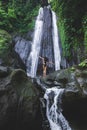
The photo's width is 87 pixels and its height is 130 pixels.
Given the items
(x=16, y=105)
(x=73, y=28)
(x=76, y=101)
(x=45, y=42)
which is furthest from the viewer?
(x=45, y=42)

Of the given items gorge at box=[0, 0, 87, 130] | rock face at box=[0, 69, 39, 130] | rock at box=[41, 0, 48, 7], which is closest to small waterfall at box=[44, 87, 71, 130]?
gorge at box=[0, 0, 87, 130]

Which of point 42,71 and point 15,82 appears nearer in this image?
point 15,82

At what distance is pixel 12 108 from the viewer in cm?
855

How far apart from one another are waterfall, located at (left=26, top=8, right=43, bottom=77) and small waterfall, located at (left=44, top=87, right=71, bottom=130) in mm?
5228

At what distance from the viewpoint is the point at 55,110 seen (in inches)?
388

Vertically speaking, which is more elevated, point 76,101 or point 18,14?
point 18,14

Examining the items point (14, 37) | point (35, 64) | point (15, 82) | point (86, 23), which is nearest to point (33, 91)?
point (15, 82)

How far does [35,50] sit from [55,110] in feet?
25.1

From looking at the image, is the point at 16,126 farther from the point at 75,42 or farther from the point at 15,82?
the point at 75,42

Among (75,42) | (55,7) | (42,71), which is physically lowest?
(42,71)

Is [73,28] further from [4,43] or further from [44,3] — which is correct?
[44,3]

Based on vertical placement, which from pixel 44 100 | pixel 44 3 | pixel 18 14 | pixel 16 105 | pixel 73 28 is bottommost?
pixel 16 105

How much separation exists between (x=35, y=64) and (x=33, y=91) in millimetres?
7097

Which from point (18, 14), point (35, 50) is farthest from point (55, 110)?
point (18, 14)
